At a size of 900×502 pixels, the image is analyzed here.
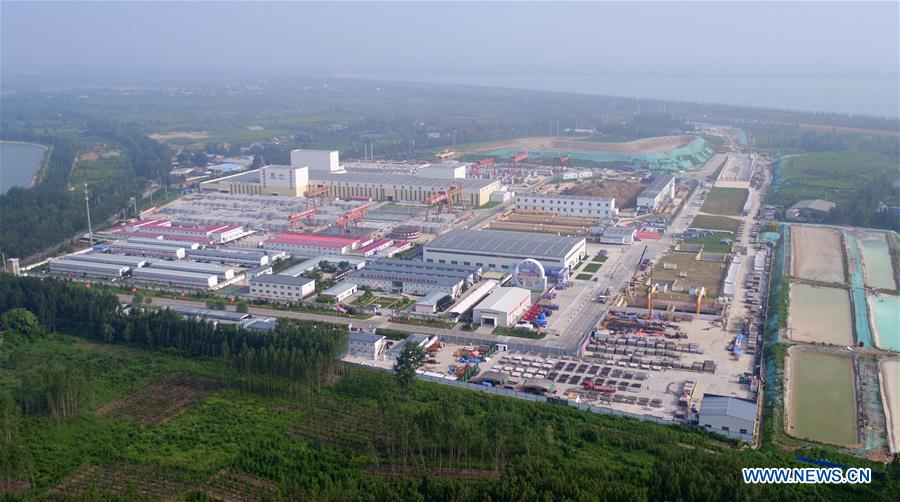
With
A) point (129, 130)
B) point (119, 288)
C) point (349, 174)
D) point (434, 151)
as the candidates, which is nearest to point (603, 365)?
point (119, 288)

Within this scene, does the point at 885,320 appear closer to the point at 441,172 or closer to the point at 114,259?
the point at 114,259

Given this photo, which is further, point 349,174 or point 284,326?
point 349,174

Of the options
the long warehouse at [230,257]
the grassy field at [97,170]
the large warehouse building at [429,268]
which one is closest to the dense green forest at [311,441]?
the large warehouse building at [429,268]

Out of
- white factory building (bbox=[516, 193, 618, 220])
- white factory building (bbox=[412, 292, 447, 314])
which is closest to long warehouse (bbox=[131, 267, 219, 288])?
white factory building (bbox=[412, 292, 447, 314])

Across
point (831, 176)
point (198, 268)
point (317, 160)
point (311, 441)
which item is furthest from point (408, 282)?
point (831, 176)

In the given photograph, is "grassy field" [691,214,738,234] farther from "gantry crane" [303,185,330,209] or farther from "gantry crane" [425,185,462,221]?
"gantry crane" [303,185,330,209]

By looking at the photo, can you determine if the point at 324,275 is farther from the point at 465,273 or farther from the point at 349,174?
the point at 349,174
